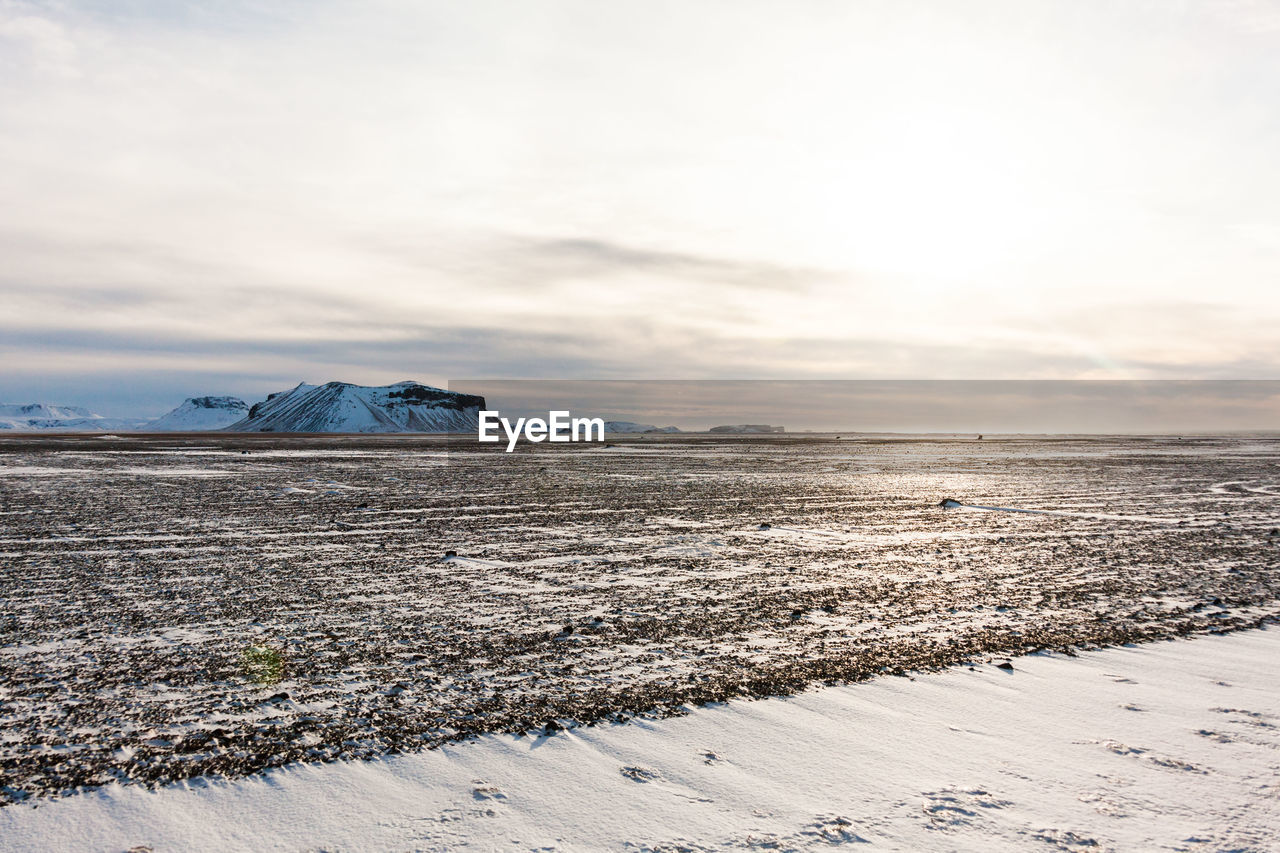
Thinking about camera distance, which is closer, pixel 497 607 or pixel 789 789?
pixel 789 789

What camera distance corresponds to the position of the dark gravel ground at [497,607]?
4.73 m

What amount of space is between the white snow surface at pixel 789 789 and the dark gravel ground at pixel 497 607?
0.34 m

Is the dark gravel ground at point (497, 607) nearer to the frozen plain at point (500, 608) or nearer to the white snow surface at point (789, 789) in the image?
the frozen plain at point (500, 608)

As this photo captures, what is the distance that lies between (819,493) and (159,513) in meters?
15.3

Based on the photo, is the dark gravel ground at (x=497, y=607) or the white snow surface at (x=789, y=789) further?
the dark gravel ground at (x=497, y=607)

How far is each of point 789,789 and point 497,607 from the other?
425cm

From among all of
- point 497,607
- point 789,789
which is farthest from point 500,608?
point 789,789

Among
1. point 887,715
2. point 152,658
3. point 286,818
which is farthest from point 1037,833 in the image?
point 152,658

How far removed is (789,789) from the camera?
3.93 meters

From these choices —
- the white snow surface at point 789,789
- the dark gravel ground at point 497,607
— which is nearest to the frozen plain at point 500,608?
the dark gravel ground at point 497,607

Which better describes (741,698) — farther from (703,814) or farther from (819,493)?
(819,493)

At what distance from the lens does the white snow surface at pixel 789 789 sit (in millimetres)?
3443

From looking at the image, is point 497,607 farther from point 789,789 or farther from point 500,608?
point 789,789

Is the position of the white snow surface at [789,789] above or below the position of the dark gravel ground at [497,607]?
below
